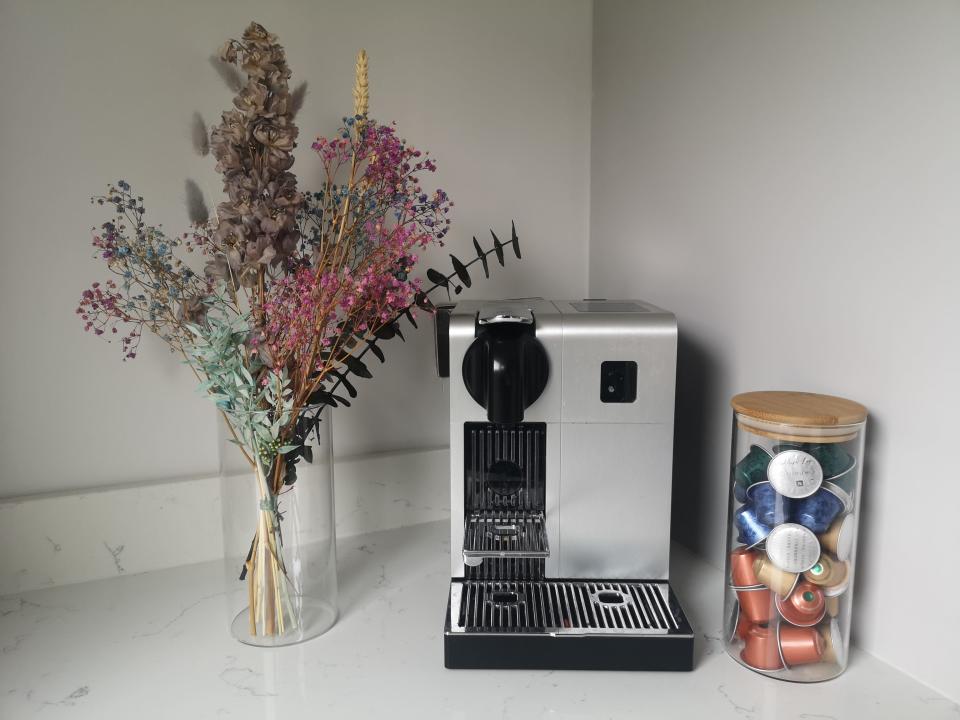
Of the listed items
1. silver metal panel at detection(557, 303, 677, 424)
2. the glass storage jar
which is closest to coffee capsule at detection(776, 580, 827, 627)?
the glass storage jar

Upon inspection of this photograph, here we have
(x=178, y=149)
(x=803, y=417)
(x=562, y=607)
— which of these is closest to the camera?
(x=803, y=417)

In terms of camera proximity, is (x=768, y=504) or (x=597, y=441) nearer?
(x=768, y=504)

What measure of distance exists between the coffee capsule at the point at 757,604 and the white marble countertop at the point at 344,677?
59 mm

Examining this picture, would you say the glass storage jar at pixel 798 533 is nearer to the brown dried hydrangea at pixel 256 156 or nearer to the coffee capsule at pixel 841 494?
the coffee capsule at pixel 841 494

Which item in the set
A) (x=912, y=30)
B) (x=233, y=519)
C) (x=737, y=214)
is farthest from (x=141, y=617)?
(x=912, y=30)

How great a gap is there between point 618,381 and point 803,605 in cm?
30

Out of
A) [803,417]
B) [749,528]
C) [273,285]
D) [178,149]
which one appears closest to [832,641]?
[749,528]

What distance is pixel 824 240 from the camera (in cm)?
86

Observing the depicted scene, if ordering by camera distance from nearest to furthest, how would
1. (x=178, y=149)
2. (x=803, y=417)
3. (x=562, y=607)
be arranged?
1. (x=803, y=417)
2. (x=562, y=607)
3. (x=178, y=149)

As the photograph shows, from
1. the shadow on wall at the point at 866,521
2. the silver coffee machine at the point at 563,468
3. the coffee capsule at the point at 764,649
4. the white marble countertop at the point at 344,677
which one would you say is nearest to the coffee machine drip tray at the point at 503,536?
the silver coffee machine at the point at 563,468

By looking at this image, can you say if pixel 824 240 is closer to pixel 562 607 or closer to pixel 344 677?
pixel 562 607

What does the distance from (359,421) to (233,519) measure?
0.34 m

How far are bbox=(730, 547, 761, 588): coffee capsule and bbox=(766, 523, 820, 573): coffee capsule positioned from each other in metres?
0.04

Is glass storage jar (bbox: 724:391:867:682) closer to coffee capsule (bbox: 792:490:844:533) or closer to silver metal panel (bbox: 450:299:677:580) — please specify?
coffee capsule (bbox: 792:490:844:533)
